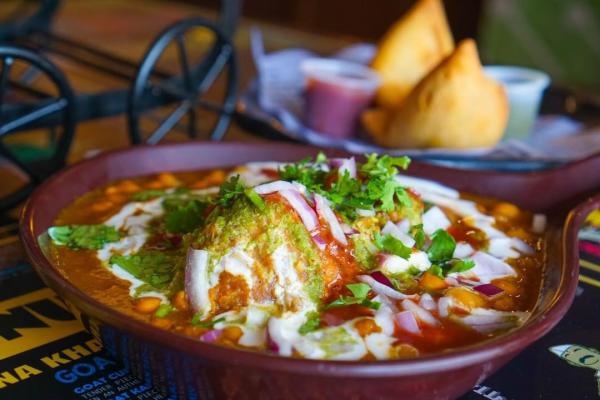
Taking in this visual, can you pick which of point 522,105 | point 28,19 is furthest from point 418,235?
point 28,19

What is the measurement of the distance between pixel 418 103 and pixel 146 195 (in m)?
0.95

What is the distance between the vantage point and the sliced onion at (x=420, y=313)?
108cm

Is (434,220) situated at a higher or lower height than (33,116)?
lower

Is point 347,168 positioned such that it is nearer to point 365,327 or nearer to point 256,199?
point 256,199

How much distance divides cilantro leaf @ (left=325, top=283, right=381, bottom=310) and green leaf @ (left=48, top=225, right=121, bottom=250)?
0.44 m

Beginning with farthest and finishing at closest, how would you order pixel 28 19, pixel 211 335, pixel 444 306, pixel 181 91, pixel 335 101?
pixel 28 19 → pixel 335 101 → pixel 181 91 → pixel 444 306 → pixel 211 335

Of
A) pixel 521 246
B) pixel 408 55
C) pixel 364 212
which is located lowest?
pixel 521 246

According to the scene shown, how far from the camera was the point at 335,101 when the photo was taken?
2279 mm

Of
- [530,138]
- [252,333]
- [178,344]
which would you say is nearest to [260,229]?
[252,333]

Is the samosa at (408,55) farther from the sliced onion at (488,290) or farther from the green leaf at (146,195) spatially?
the sliced onion at (488,290)

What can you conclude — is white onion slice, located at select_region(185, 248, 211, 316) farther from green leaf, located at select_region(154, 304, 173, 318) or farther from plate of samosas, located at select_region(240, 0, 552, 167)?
plate of samosas, located at select_region(240, 0, 552, 167)

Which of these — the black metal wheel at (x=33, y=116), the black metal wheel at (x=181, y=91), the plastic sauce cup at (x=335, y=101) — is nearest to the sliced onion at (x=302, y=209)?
the black metal wheel at (x=33, y=116)

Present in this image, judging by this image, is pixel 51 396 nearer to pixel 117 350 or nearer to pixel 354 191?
pixel 117 350

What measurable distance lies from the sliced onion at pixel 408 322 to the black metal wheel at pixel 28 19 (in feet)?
6.72
